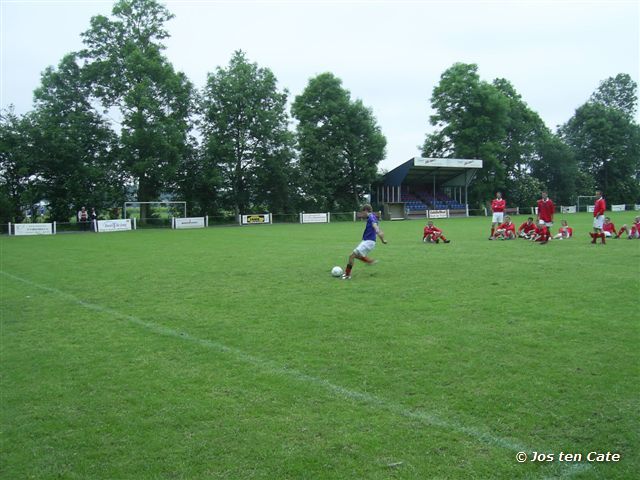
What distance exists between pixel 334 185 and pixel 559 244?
1430 inches

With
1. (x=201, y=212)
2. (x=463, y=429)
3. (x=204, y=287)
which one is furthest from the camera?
(x=201, y=212)

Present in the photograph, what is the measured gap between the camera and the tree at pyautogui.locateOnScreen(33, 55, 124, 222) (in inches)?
1635

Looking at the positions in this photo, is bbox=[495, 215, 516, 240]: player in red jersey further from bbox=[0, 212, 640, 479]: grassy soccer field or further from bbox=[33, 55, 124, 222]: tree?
bbox=[33, 55, 124, 222]: tree

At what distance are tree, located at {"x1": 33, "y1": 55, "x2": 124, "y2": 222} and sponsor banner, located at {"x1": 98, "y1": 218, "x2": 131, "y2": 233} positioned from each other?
4.22 m

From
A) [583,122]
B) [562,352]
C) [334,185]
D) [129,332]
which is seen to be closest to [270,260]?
[129,332]

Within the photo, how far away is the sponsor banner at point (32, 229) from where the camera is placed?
118 feet

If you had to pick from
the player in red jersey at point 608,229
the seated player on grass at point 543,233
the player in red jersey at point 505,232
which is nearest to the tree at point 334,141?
the player in red jersey at point 505,232

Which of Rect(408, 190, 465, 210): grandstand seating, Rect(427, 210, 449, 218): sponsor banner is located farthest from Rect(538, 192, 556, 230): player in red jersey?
Rect(408, 190, 465, 210): grandstand seating

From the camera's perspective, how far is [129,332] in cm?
757

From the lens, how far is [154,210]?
44.9m

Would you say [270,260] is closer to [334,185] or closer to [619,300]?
[619,300]

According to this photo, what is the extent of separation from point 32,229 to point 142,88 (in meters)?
14.8

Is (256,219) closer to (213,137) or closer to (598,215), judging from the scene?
(213,137)
